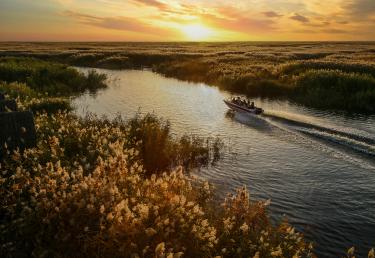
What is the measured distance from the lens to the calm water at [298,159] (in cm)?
1319

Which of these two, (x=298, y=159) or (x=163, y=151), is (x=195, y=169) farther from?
(x=298, y=159)

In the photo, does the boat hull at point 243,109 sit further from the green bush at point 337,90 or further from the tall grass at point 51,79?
the tall grass at point 51,79

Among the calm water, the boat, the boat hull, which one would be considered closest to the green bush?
the calm water

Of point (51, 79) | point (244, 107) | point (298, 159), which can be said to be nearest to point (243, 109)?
point (244, 107)

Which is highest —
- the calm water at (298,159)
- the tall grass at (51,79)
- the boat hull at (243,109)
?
the tall grass at (51,79)

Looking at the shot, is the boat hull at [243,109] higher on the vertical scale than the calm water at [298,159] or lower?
higher

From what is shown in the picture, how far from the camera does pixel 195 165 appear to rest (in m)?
18.3

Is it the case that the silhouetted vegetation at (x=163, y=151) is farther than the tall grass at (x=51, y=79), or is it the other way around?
the tall grass at (x=51, y=79)

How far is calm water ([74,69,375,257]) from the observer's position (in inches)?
519

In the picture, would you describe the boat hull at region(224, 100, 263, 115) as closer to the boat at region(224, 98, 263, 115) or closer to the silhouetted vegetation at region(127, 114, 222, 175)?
the boat at region(224, 98, 263, 115)

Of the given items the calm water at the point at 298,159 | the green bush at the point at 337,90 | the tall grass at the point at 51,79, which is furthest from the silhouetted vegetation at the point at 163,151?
the tall grass at the point at 51,79

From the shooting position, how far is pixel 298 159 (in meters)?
19.7

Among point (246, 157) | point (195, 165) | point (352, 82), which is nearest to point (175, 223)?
point (195, 165)

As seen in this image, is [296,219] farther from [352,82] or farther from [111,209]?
[352,82]
